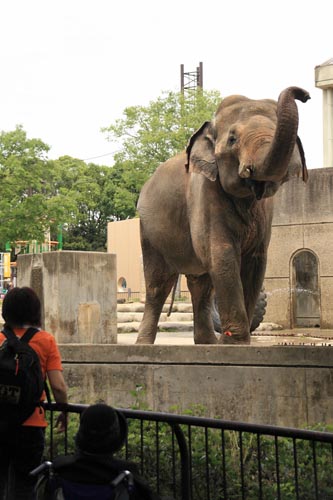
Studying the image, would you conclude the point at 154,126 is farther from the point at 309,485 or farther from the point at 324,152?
the point at 309,485

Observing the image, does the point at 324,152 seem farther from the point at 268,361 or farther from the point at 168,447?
the point at 168,447

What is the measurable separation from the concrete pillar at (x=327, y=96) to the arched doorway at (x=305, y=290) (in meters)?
8.54

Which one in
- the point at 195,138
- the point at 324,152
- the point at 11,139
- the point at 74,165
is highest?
the point at 74,165

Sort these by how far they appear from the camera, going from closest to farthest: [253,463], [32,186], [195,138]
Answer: [253,463] < [195,138] < [32,186]

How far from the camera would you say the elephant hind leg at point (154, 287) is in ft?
39.1

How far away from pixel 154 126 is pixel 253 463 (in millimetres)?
44501

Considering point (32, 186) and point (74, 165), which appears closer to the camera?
point (32, 186)

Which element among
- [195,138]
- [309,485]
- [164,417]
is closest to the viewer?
[164,417]

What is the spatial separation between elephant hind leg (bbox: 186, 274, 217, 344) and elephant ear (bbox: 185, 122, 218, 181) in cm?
191

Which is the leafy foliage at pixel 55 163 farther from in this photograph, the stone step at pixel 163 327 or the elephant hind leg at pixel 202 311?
the elephant hind leg at pixel 202 311

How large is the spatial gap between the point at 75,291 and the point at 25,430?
25.5 feet

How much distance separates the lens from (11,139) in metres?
42.9

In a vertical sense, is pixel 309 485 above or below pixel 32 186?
below

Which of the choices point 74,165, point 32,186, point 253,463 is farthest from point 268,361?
point 74,165
